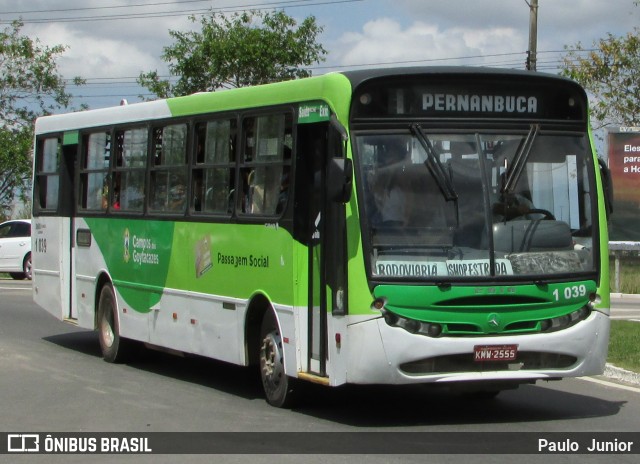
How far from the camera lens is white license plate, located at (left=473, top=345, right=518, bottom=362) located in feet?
31.0

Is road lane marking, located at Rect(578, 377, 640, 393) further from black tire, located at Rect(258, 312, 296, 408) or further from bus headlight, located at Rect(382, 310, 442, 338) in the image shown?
black tire, located at Rect(258, 312, 296, 408)

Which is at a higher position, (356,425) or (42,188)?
(42,188)

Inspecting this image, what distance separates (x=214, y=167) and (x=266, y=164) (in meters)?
1.15

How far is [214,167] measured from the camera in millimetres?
12047

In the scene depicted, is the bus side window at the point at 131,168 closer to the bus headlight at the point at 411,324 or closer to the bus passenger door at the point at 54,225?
the bus passenger door at the point at 54,225

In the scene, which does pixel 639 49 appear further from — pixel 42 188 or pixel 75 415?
pixel 75 415

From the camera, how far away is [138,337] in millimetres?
13852

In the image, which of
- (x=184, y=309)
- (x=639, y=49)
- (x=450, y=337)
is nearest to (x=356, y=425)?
(x=450, y=337)

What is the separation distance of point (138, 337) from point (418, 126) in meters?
5.48

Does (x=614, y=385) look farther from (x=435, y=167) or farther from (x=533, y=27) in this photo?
(x=533, y=27)

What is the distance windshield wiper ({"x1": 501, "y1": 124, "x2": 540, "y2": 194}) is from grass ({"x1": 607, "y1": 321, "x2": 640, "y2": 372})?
396 centimetres

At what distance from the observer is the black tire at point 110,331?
1450cm

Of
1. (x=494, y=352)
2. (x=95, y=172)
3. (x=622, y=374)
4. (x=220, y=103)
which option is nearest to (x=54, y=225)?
(x=95, y=172)

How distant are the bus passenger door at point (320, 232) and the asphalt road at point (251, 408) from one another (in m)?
0.78
